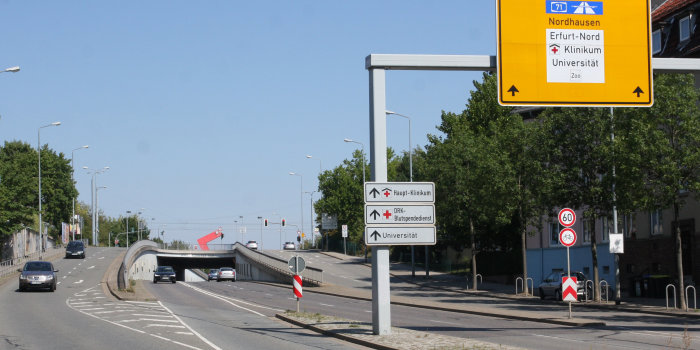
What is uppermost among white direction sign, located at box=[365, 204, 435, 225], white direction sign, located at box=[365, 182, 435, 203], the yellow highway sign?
the yellow highway sign

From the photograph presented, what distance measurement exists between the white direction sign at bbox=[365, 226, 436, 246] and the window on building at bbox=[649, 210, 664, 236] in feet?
92.7

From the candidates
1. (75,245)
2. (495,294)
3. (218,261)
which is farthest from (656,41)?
(218,261)

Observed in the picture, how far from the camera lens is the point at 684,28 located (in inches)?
1695

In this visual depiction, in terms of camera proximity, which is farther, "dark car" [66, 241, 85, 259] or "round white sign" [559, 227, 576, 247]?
"dark car" [66, 241, 85, 259]

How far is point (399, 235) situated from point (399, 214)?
1.75 ft

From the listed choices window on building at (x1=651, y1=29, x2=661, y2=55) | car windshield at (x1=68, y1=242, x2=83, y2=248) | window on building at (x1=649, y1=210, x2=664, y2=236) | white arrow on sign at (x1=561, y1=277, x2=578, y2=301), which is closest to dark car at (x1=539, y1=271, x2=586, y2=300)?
window on building at (x1=649, y1=210, x2=664, y2=236)

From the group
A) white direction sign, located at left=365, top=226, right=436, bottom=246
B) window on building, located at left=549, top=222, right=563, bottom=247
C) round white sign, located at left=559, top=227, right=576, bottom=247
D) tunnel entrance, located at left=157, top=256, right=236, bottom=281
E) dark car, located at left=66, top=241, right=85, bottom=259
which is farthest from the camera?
tunnel entrance, located at left=157, top=256, right=236, bottom=281

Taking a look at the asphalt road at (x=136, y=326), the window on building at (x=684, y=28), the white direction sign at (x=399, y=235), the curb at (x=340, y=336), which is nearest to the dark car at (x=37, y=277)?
the asphalt road at (x=136, y=326)

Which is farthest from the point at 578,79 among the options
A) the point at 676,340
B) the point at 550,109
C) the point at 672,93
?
the point at 550,109

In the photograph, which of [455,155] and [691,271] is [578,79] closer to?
[691,271]

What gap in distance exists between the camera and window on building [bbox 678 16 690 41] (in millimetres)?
42625

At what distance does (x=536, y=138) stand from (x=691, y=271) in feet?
35.9

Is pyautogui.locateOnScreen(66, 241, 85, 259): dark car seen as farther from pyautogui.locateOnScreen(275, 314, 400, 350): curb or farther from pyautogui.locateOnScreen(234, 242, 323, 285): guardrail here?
pyautogui.locateOnScreen(275, 314, 400, 350): curb

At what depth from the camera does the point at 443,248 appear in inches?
2805
